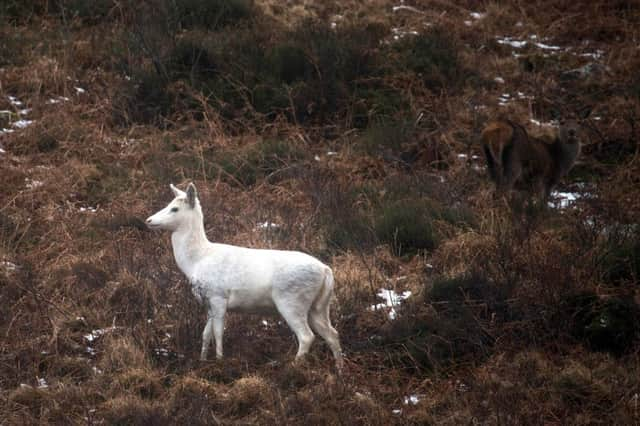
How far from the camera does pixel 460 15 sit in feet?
59.6

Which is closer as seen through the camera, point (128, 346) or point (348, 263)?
point (128, 346)

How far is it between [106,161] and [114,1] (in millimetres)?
4431

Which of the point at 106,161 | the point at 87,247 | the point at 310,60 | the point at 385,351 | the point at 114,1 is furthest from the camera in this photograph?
the point at 114,1

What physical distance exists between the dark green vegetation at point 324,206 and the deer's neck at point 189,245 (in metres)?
0.32

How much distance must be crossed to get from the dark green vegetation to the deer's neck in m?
0.32

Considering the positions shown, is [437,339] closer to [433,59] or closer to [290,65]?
[290,65]

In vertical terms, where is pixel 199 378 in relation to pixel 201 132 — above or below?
above

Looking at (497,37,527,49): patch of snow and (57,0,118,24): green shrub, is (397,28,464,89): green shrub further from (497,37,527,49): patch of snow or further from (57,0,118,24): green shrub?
(57,0,118,24): green shrub

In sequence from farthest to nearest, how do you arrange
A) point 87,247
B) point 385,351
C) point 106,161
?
point 106,161, point 87,247, point 385,351

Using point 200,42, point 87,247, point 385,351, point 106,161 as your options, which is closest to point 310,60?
point 200,42

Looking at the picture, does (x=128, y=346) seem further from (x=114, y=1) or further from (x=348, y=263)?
(x=114, y=1)

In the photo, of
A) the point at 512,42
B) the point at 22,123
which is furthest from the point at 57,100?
the point at 512,42

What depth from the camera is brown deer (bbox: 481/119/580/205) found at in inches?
481

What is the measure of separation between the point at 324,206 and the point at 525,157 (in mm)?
2670
